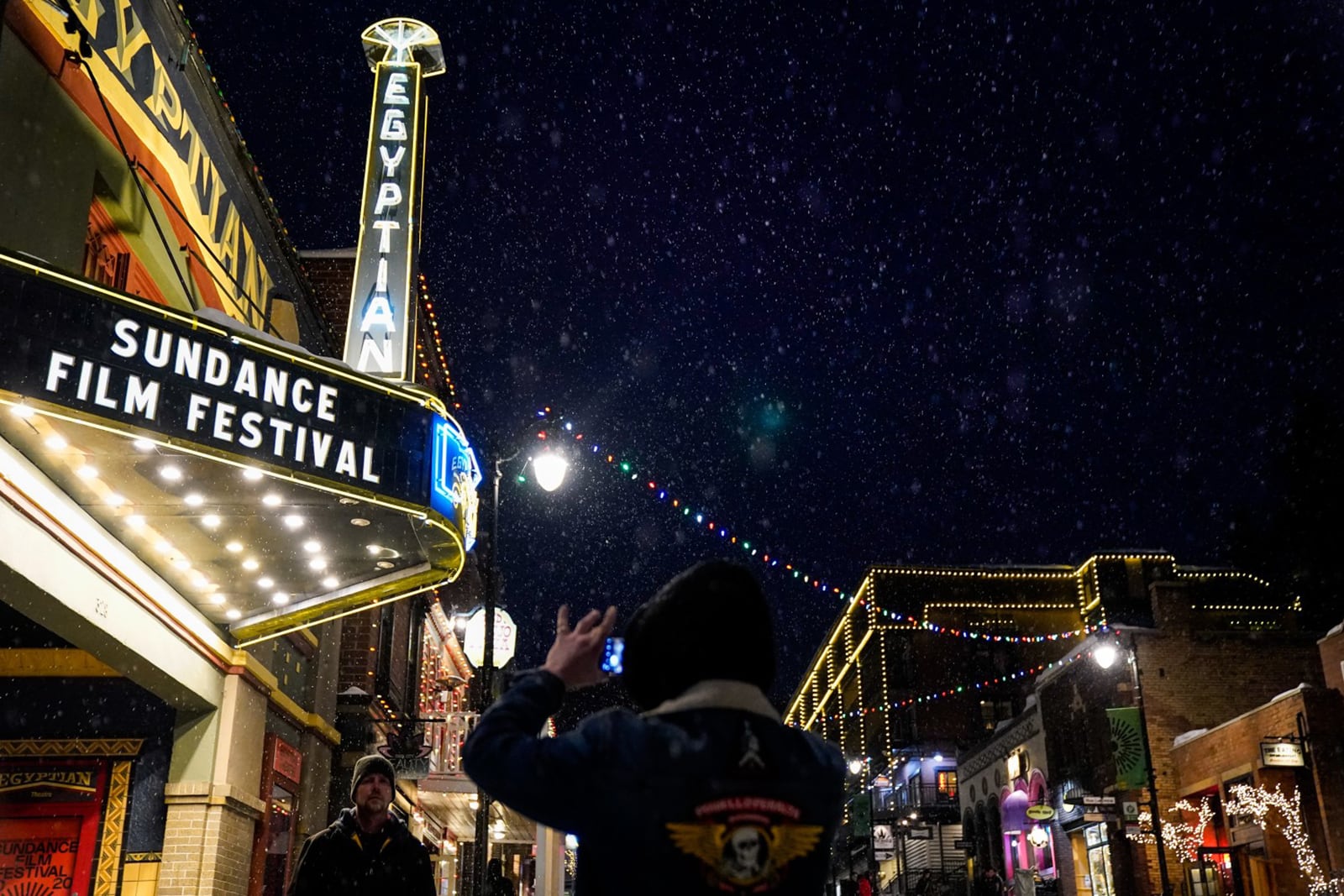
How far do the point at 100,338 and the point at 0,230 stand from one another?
1.05m

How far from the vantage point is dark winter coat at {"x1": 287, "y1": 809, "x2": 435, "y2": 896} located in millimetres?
5949

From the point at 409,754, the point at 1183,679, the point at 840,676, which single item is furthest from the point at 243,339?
the point at 840,676

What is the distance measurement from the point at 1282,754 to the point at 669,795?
25.2 metres

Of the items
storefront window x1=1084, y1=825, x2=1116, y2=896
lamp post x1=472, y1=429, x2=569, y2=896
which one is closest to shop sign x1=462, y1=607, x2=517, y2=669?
lamp post x1=472, y1=429, x2=569, y2=896

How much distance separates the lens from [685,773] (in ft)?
7.25

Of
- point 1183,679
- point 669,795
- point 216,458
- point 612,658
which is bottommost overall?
point 669,795

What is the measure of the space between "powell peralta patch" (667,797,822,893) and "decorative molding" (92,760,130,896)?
39.8 feet

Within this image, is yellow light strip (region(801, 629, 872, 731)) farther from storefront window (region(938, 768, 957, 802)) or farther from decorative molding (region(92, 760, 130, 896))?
decorative molding (region(92, 760, 130, 896))

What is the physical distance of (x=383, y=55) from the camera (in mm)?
15883

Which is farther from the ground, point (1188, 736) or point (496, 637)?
point (496, 637)

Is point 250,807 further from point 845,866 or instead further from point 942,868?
point 845,866

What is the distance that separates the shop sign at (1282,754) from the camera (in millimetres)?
23391

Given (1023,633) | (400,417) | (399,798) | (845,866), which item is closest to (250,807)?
(400,417)

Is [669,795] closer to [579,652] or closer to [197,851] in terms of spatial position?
[579,652]
